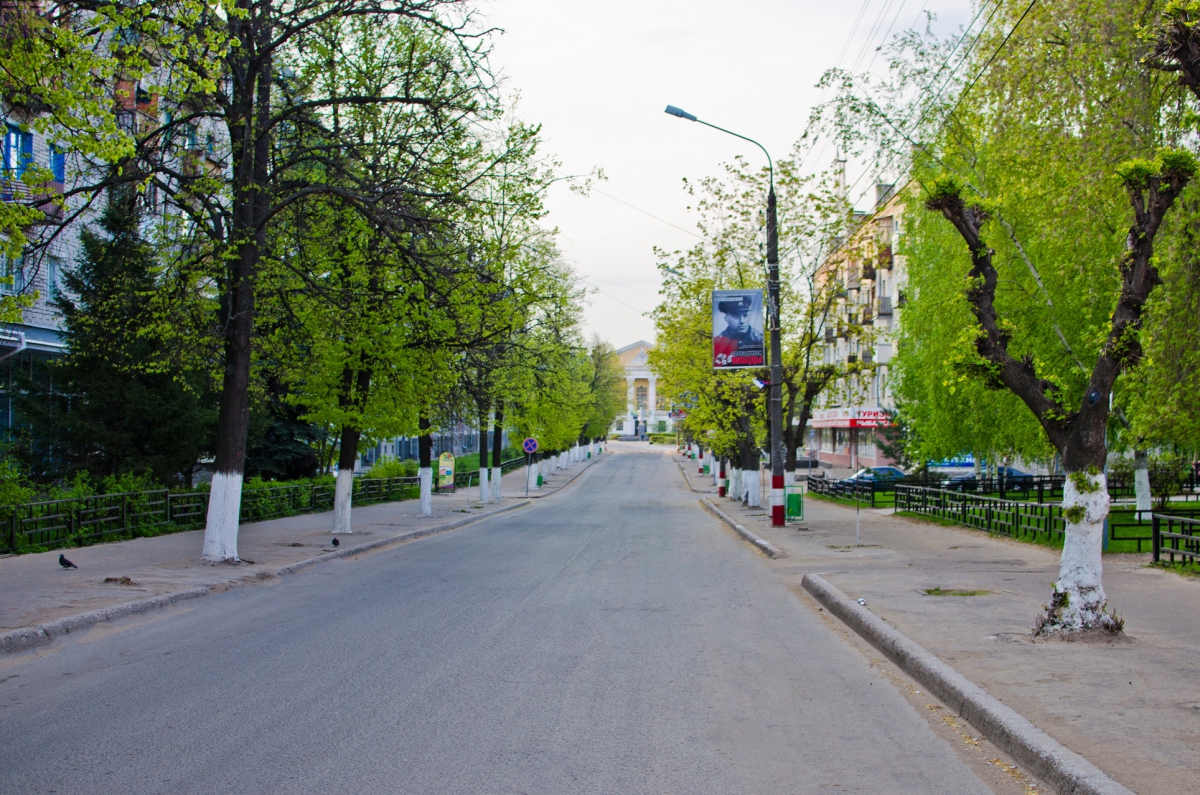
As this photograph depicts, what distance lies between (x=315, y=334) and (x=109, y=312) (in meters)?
3.99

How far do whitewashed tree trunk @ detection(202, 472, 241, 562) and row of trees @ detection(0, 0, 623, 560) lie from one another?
4 centimetres

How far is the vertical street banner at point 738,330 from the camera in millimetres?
25031

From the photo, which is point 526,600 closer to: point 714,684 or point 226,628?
point 226,628

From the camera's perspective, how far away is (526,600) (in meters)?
12.4

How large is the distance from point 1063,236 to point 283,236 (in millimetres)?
14998

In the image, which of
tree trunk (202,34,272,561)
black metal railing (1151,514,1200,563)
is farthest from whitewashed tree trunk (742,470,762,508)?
tree trunk (202,34,272,561)

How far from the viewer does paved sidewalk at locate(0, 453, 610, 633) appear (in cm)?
1140

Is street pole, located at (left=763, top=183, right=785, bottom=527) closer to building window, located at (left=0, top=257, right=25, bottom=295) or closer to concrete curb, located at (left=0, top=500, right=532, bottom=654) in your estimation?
concrete curb, located at (left=0, top=500, right=532, bottom=654)

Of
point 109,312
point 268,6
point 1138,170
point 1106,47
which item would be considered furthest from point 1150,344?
point 109,312

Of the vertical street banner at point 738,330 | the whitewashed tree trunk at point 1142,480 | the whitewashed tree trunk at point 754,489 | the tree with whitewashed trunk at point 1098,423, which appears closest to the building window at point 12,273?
the tree with whitewashed trunk at point 1098,423

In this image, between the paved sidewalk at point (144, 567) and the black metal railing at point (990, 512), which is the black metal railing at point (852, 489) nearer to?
the black metal railing at point (990, 512)

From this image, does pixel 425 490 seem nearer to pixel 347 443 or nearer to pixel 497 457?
pixel 347 443

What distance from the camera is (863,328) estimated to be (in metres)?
36.8

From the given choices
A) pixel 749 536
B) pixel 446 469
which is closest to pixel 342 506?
pixel 749 536
